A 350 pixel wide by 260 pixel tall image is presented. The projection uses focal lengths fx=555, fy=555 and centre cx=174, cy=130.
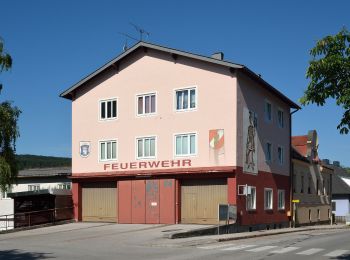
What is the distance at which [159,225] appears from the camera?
104 feet

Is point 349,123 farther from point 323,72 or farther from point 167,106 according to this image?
point 167,106

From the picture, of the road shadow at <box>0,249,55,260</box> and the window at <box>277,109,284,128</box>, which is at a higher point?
the window at <box>277,109,284,128</box>

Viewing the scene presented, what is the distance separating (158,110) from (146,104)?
1063mm

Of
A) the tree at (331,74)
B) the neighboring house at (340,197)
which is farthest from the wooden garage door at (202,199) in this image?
the neighboring house at (340,197)

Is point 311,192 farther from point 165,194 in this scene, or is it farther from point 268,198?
point 165,194

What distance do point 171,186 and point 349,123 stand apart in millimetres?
21196

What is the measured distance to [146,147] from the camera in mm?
34094

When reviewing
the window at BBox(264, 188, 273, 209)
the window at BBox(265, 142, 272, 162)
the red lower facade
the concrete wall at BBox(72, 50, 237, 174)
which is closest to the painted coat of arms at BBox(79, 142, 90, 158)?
the concrete wall at BBox(72, 50, 237, 174)

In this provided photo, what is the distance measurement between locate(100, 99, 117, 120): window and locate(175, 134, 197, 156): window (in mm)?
5028

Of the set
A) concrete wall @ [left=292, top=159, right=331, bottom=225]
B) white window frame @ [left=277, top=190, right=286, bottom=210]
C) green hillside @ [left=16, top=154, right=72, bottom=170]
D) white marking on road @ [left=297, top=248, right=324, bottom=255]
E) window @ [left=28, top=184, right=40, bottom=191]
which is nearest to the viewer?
white marking on road @ [left=297, top=248, right=324, bottom=255]

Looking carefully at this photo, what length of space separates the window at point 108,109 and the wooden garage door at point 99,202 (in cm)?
431

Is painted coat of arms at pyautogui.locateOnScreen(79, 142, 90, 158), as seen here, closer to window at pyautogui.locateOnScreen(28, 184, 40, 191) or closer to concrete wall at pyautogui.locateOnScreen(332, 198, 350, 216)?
window at pyautogui.locateOnScreen(28, 184, 40, 191)

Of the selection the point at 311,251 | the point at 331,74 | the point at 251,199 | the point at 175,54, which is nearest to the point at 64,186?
the point at 175,54

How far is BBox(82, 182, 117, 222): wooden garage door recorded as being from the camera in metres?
35.2
